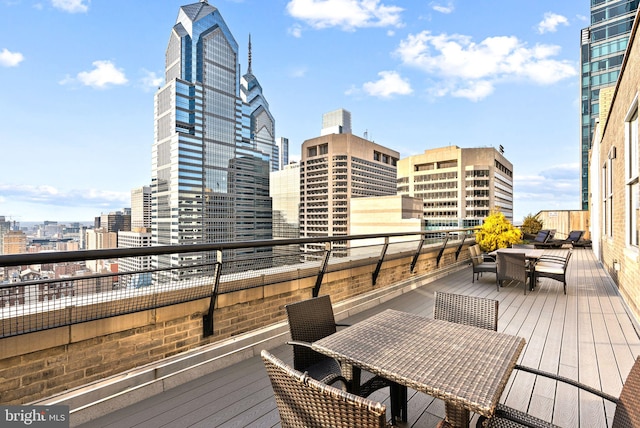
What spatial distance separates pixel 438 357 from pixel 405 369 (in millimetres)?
250

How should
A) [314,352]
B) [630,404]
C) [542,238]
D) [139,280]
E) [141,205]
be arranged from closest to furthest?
[630,404], [314,352], [139,280], [542,238], [141,205]

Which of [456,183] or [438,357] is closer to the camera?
[438,357]

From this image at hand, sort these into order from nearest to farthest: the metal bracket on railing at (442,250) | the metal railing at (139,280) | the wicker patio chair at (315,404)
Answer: the wicker patio chair at (315,404)
the metal railing at (139,280)
the metal bracket on railing at (442,250)

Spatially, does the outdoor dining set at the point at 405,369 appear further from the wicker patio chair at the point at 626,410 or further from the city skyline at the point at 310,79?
the city skyline at the point at 310,79

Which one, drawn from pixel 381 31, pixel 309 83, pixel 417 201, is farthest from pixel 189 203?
pixel 381 31

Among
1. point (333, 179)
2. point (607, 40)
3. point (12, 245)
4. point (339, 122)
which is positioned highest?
point (339, 122)

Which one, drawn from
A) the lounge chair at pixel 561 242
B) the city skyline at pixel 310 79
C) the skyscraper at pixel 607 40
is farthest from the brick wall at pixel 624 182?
the skyscraper at pixel 607 40

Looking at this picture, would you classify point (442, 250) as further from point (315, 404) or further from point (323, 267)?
point (315, 404)

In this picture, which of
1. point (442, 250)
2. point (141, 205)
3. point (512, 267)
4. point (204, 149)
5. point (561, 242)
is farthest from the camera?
point (204, 149)

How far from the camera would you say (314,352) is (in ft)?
7.30

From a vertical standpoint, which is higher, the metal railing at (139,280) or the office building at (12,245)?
the office building at (12,245)

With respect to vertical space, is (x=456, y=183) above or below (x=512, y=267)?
above

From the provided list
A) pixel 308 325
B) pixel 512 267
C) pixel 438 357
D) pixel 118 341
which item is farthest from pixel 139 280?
pixel 512 267

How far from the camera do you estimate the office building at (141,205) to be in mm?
76938
